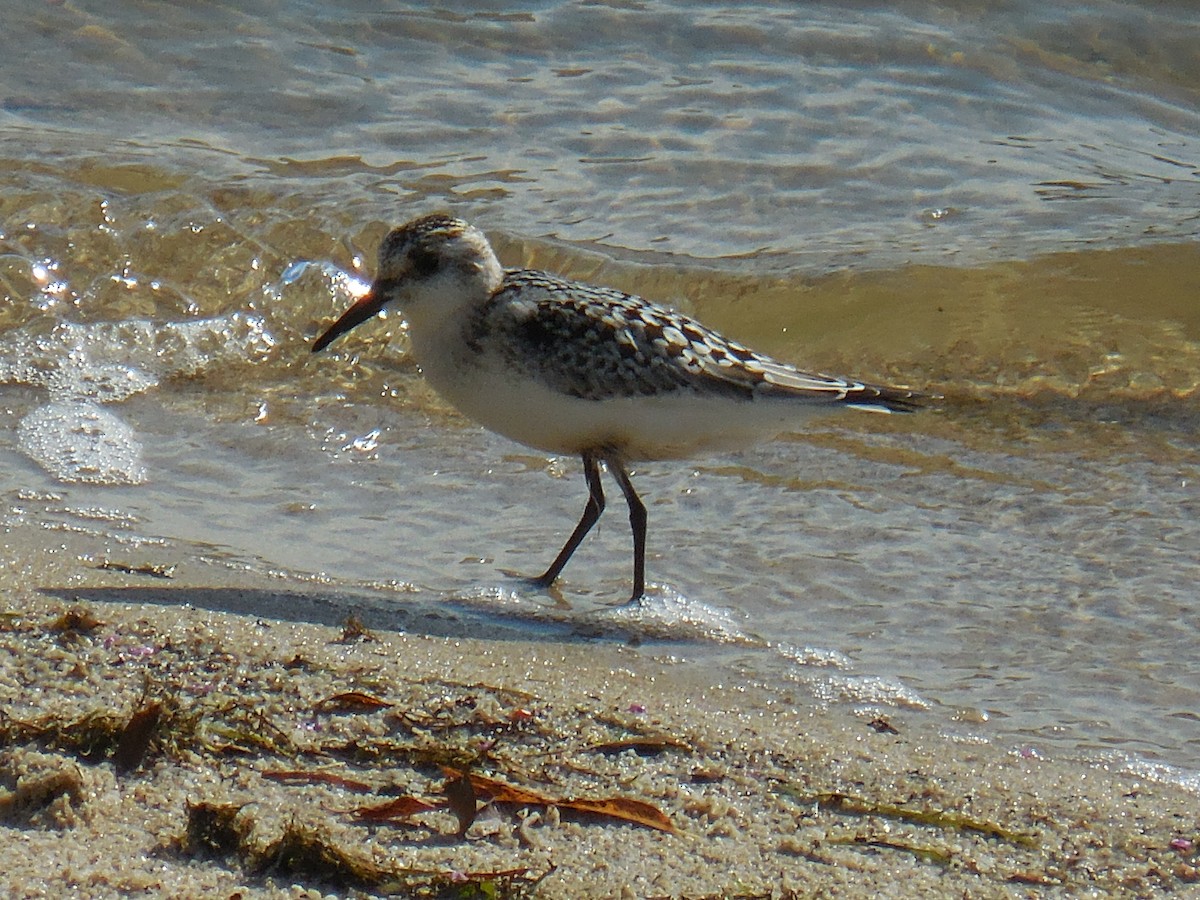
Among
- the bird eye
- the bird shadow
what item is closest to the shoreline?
the bird shadow

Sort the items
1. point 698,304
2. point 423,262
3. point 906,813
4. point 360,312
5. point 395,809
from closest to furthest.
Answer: point 395,809
point 906,813
point 423,262
point 360,312
point 698,304

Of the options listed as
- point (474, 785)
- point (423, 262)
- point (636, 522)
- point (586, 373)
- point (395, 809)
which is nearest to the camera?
point (395, 809)

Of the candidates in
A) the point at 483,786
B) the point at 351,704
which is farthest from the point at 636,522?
the point at 483,786

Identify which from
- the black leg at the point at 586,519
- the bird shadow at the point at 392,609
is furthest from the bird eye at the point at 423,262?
the bird shadow at the point at 392,609

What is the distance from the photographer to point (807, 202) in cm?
962

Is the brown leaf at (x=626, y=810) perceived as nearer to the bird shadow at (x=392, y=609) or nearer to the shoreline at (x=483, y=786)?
the shoreline at (x=483, y=786)

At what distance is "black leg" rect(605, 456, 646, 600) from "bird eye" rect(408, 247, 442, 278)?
853 millimetres

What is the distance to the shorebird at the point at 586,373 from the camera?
5266mm

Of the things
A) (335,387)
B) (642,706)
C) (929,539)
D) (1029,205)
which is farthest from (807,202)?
(642,706)

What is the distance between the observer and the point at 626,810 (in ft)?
10.8

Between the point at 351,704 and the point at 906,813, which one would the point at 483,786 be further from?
the point at 906,813

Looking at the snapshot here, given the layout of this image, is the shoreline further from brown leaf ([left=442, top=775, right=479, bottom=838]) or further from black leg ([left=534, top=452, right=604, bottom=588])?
black leg ([left=534, top=452, right=604, bottom=588])

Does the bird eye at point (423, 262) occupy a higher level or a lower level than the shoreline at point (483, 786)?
higher

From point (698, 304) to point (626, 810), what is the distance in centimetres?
556
